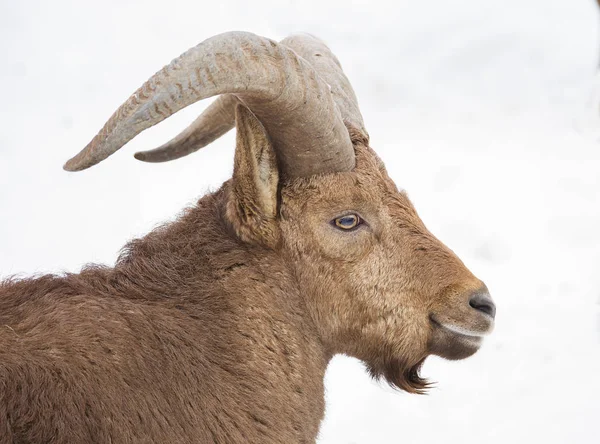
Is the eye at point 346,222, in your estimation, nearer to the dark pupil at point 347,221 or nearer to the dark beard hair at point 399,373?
the dark pupil at point 347,221

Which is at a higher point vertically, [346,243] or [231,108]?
[231,108]

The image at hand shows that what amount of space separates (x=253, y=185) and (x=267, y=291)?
61cm

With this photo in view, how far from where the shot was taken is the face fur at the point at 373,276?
4699 mm

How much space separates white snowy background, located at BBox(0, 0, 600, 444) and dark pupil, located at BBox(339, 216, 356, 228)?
50.4 inches

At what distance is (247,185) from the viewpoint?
468cm

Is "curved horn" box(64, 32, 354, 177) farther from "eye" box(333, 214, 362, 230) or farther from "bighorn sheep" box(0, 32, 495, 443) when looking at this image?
"eye" box(333, 214, 362, 230)

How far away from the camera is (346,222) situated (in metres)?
4.76

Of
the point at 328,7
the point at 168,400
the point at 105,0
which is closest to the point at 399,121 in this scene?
the point at 328,7

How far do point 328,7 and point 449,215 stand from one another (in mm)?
7886

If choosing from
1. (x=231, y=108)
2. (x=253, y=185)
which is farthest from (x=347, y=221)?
(x=231, y=108)

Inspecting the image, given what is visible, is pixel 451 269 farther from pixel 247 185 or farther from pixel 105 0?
pixel 105 0

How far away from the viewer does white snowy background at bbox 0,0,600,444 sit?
827cm

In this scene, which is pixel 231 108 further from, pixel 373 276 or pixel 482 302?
pixel 482 302

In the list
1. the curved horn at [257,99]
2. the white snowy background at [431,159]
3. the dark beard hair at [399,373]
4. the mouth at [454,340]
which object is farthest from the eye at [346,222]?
the white snowy background at [431,159]
